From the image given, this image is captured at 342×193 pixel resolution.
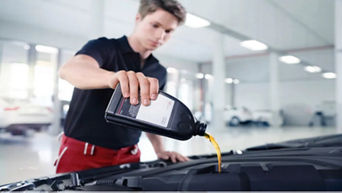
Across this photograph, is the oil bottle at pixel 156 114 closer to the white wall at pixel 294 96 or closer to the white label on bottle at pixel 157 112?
the white label on bottle at pixel 157 112

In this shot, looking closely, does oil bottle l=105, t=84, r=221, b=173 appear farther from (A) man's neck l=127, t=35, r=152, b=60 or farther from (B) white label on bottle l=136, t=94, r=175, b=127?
(A) man's neck l=127, t=35, r=152, b=60

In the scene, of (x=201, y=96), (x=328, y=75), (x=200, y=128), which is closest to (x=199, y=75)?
(x=201, y=96)

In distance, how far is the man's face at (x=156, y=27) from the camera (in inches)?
37.5

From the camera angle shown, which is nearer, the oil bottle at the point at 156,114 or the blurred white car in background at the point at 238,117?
the oil bottle at the point at 156,114

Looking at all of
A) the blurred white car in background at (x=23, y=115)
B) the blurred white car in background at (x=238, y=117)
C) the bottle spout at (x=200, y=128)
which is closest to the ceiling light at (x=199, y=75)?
the blurred white car in background at (x=238, y=117)

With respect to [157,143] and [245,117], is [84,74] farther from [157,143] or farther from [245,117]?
[245,117]

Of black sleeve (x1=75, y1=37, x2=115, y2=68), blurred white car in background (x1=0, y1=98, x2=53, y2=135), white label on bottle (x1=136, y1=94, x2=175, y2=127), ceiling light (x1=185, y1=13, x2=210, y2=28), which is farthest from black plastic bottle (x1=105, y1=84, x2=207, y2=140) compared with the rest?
ceiling light (x1=185, y1=13, x2=210, y2=28)

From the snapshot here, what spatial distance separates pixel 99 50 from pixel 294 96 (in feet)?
42.9

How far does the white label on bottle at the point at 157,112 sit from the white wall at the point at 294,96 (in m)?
12.7

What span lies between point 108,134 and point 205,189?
569mm

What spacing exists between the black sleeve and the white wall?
1235 centimetres

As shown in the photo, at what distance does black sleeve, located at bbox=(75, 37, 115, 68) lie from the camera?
0.83 meters

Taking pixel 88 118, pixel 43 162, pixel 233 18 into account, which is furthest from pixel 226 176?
pixel 233 18

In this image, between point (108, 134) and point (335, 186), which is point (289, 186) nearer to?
point (335, 186)
